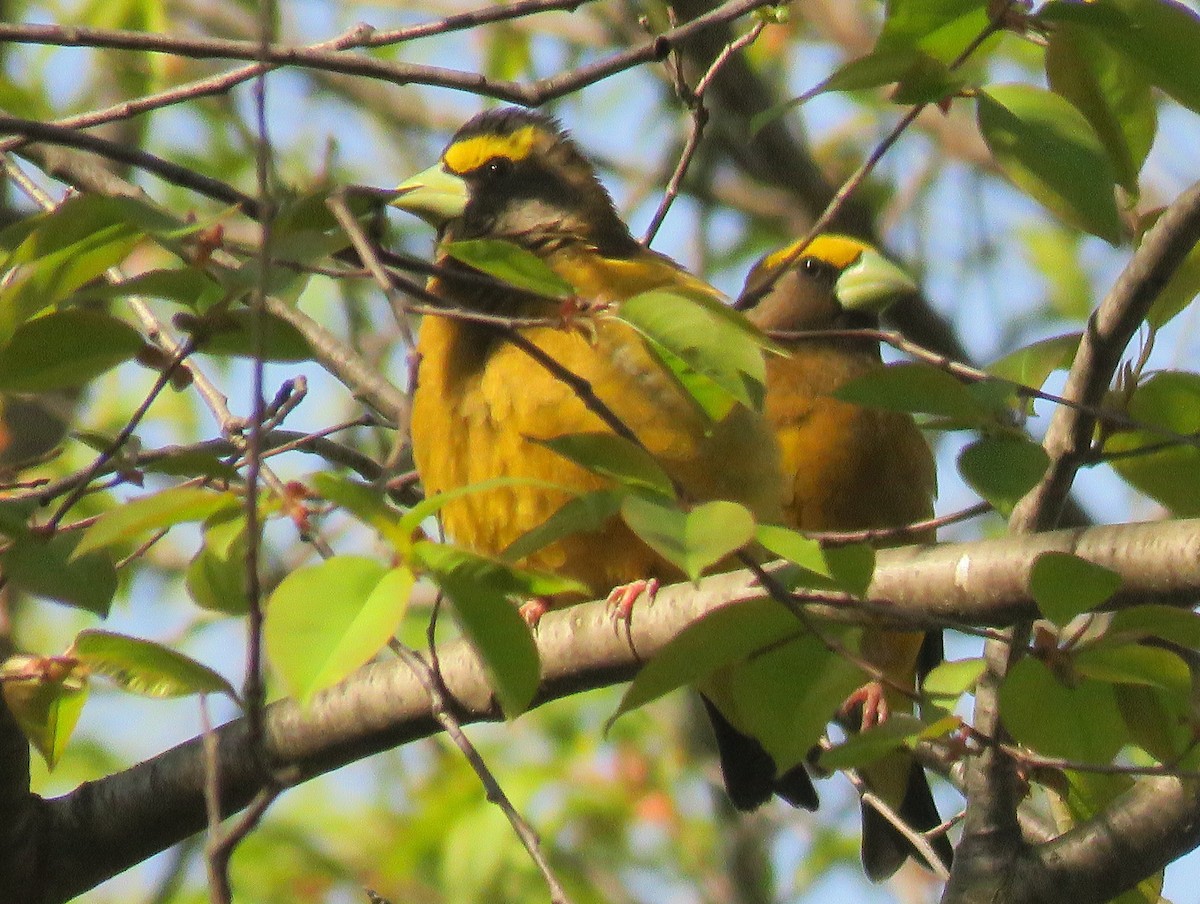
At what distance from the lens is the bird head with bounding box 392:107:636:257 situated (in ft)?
11.0

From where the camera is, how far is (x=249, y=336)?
5.04ft

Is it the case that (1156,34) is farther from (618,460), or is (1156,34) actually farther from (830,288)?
(830,288)

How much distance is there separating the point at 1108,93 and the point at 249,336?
0.95 meters

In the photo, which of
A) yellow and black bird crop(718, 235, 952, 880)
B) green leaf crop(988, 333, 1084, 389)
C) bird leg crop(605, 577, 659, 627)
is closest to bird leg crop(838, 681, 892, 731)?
yellow and black bird crop(718, 235, 952, 880)

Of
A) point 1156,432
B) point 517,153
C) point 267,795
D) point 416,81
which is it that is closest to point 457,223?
point 517,153

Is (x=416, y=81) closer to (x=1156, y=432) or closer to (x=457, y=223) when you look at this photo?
(x=1156, y=432)

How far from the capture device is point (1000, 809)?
2.22m

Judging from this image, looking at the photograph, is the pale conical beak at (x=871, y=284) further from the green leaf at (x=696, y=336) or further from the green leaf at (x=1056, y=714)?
the green leaf at (x=696, y=336)

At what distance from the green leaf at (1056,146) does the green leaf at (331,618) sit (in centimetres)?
85

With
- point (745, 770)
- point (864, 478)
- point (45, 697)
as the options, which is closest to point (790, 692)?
point (45, 697)

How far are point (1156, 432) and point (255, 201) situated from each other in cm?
93

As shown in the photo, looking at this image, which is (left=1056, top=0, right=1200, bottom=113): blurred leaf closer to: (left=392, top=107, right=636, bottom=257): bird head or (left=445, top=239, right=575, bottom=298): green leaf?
(left=445, top=239, right=575, bottom=298): green leaf

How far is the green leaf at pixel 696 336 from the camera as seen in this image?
4.77 ft

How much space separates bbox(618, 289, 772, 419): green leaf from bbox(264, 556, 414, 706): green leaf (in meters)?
0.36
